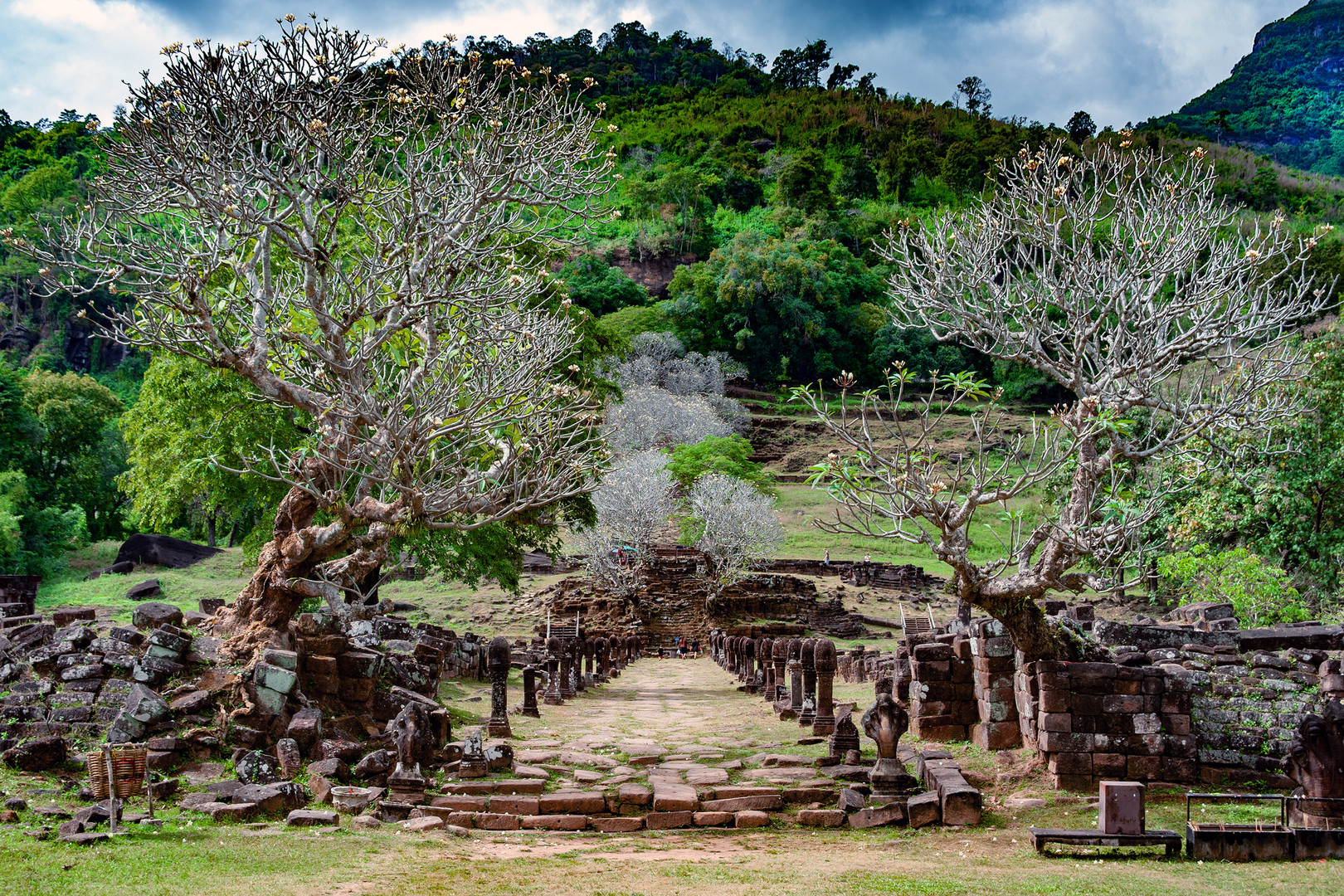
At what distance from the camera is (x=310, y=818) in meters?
8.90

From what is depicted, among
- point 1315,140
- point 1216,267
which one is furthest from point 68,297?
point 1315,140

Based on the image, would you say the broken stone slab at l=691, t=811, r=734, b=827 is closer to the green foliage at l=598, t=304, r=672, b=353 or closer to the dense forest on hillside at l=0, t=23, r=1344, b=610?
the dense forest on hillside at l=0, t=23, r=1344, b=610

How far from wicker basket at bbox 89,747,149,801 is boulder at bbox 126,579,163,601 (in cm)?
2204

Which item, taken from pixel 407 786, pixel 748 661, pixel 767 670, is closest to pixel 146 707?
pixel 407 786

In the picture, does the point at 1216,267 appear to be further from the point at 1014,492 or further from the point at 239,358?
the point at 239,358

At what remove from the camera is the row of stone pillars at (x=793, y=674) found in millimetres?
14141

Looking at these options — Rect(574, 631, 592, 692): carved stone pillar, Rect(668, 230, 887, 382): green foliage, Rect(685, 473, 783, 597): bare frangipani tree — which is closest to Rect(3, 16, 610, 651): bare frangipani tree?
Rect(574, 631, 592, 692): carved stone pillar

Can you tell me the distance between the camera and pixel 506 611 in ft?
119

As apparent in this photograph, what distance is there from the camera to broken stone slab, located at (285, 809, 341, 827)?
29.0 ft

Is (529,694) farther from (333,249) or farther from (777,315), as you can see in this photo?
(777,315)

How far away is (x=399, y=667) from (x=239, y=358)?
513 centimetres

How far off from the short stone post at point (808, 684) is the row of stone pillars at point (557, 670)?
476cm

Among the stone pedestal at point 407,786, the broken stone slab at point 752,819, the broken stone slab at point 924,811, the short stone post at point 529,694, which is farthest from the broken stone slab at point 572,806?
the short stone post at point 529,694

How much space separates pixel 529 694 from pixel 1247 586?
15.5 metres
